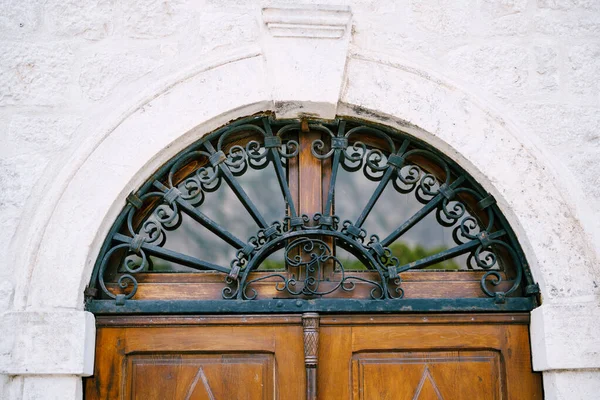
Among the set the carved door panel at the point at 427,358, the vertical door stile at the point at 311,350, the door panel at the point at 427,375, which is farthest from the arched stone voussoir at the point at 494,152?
the vertical door stile at the point at 311,350

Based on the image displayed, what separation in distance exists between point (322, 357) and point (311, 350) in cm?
8

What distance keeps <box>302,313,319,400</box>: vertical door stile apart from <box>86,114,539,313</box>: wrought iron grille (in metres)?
0.07

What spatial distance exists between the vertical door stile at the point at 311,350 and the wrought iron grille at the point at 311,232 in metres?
0.07

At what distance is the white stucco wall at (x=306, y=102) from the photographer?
9.75 ft

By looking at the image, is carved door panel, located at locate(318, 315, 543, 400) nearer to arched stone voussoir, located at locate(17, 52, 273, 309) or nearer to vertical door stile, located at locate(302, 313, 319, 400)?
vertical door stile, located at locate(302, 313, 319, 400)

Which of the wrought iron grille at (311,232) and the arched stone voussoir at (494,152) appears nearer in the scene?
the arched stone voussoir at (494,152)

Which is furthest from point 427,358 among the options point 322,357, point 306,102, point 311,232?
point 306,102

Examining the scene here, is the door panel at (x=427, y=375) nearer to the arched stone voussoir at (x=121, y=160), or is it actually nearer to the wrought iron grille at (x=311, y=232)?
the wrought iron grille at (x=311, y=232)

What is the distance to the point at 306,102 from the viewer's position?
318 cm

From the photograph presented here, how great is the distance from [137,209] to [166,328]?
1.82 ft

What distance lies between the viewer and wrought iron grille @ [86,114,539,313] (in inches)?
123

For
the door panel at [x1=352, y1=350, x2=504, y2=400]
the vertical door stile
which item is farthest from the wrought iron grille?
the door panel at [x1=352, y1=350, x2=504, y2=400]

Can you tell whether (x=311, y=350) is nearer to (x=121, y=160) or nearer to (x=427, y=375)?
(x=427, y=375)

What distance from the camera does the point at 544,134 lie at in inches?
124
